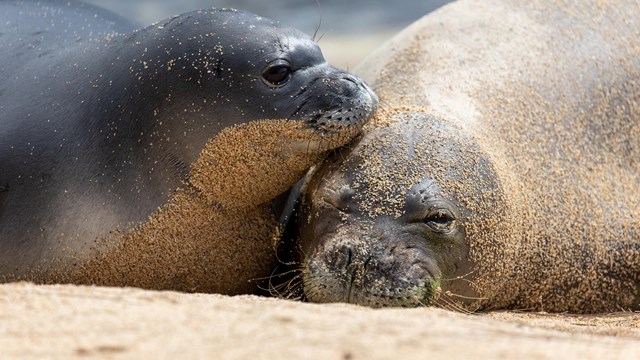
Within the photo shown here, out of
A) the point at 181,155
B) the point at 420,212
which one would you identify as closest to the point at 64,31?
the point at 181,155

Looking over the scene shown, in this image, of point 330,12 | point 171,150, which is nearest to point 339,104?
point 171,150

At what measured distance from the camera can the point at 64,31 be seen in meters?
5.01

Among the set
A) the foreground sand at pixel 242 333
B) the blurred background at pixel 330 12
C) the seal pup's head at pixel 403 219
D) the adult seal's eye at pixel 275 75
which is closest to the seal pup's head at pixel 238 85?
the adult seal's eye at pixel 275 75

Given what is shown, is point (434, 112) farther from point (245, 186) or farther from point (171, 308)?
point (171, 308)

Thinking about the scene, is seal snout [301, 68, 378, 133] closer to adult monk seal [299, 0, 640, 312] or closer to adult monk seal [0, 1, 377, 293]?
adult monk seal [0, 1, 377, 293]

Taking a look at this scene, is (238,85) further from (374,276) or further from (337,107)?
(374,276)

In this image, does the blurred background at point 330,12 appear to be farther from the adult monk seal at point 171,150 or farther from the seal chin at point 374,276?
the seal chin at point 374,276

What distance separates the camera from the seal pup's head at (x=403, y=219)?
4.07 metres

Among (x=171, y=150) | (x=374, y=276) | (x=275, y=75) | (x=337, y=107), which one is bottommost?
(x=374, y=276)

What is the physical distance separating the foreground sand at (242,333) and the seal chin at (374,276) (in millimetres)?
978

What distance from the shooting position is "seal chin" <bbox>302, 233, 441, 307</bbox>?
4.02 m

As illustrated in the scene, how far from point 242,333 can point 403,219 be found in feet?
5.78

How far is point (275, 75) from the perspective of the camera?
4.27m

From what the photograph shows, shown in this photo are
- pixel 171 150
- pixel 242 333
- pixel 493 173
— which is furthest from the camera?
pixel 493 173
